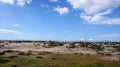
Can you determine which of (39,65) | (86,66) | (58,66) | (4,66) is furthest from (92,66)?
(4,66)

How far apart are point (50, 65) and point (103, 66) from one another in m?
8.87

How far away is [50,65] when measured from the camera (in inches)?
1389

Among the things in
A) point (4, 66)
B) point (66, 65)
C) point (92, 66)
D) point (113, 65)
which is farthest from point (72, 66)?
point (4, 66)

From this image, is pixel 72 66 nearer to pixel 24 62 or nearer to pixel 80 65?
pixel 80 65

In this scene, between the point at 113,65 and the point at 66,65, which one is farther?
the point at 113,65

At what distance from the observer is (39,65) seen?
3509 cm

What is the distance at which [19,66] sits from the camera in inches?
1366

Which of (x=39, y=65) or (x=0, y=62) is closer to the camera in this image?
(x=39, y=65)

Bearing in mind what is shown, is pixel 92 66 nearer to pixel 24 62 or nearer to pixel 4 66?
pixel 24 62

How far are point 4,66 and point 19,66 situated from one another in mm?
2325

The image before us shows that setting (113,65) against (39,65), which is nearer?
(39,65)

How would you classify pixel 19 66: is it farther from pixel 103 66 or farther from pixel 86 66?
pixel 103 66

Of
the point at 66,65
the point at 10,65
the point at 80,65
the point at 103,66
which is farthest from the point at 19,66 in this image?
the point at 103,66

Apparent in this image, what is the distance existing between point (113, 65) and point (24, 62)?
1526cm
